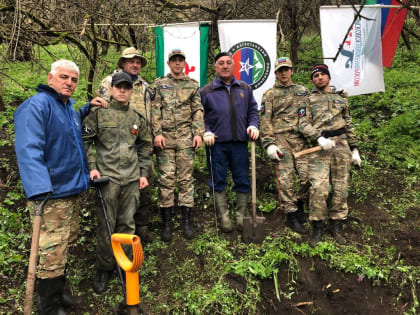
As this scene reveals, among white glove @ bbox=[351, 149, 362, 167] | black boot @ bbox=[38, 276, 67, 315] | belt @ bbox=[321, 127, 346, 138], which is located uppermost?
belt @ bbox=[321, 127, 346, 138]

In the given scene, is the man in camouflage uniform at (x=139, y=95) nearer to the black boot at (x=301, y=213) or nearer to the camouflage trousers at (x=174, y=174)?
the camouflage trousers at (x=174, y=174)

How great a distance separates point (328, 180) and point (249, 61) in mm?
2250

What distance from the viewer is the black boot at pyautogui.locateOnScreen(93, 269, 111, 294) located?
141 inches

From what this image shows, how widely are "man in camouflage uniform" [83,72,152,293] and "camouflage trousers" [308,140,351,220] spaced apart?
2251mm

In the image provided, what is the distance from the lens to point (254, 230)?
4266mm

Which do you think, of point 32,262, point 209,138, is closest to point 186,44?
point 209,138

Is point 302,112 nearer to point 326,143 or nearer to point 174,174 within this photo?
point 326,143

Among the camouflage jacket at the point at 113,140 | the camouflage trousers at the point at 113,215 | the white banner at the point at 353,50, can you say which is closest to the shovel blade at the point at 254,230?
the camouflage trousers at the point at 113,215

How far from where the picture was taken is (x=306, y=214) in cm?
482

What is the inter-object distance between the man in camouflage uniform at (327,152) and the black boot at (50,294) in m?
2.96

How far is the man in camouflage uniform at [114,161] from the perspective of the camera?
3.43 metres

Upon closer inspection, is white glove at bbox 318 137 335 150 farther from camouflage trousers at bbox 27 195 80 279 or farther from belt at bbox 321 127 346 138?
camouflage trousers at bbox 27 195 80 279

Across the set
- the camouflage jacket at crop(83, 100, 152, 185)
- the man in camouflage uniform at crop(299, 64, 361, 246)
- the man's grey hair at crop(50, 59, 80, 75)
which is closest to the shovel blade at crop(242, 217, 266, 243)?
the man in camouflage uniform at crop(299, 64, 361, 246)

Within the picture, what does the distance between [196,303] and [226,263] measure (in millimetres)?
644
